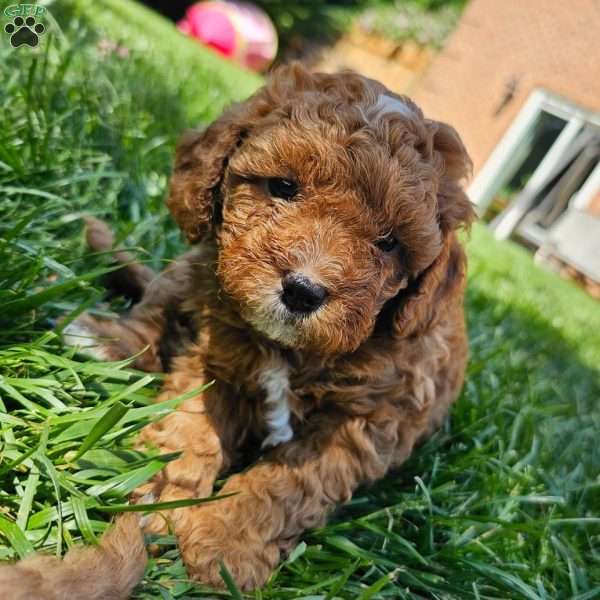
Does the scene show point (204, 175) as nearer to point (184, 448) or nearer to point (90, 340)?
point (90, 340)

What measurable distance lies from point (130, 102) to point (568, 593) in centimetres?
410

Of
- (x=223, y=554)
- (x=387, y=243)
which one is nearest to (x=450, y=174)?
(x=387, y=243)

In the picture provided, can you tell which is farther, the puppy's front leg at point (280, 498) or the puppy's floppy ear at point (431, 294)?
the puppy's floppy ear at point (431, 294)

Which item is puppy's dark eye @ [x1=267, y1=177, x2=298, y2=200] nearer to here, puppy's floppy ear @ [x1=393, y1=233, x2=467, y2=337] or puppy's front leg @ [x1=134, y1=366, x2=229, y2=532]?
puppy's floppy ear @ [x1=393, y1=233, x2=467, y2=337]

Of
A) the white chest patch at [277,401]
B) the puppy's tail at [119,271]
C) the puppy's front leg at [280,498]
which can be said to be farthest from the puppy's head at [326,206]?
the puppy's tail at [119,271]

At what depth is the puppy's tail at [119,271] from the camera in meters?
3.06

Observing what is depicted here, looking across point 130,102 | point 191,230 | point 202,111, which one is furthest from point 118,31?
point 191,230

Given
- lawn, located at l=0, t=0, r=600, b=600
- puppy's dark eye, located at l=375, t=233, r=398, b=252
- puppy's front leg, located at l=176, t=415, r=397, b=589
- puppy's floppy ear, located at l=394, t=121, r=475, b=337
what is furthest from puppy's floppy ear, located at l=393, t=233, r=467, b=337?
lawn, located at l=0, t=0, r=600, b=600

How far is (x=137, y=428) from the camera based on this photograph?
7.51ft

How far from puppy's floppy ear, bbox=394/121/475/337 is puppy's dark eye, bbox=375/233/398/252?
0.22 m

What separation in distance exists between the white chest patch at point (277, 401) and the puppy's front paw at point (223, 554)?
40 centimetres

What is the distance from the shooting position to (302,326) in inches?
80.0

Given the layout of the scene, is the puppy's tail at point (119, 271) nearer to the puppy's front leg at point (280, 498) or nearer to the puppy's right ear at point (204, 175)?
the puppy's right ear at point (204, 175)

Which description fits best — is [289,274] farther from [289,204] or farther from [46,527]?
[46,527]
